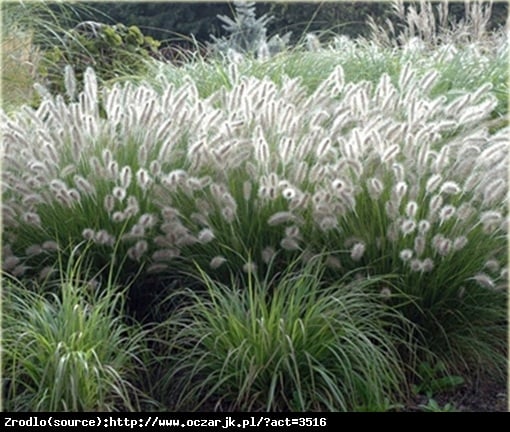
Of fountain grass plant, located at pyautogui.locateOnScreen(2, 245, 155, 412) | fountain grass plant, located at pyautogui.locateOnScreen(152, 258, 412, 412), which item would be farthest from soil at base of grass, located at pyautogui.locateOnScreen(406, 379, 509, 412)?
fountain grass plant, located at pyautogui.locateOnScreen(2, 245, 155, 412)

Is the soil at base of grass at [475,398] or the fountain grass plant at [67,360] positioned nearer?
the fountain grass plant at [67,360]

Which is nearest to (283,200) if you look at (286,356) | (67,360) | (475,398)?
(286,356)

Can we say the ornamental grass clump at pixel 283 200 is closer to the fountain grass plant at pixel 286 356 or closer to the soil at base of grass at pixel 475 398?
the soil at base of grass at pixel 475 398

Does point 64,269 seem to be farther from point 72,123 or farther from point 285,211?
point 285,211

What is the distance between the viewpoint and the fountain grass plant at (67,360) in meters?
3.63

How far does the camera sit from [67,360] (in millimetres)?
3613

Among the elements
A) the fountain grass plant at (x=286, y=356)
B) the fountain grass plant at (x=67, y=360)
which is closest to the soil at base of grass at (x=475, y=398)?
the fountain grass plant at (x=286, y=356)

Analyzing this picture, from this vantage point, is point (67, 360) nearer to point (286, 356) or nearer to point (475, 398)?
point (286, 356)

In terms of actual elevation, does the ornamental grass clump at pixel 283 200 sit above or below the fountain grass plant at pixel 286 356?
above

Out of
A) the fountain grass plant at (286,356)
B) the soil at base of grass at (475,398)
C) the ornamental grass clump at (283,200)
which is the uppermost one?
the ornamental grass clump at (283,200)

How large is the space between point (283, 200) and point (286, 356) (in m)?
0.98

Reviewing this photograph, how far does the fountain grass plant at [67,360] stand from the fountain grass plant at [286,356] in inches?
9.0

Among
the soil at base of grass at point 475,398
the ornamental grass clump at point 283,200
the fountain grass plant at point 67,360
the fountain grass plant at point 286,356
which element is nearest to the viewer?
the fountain grass plant at point 67,360
